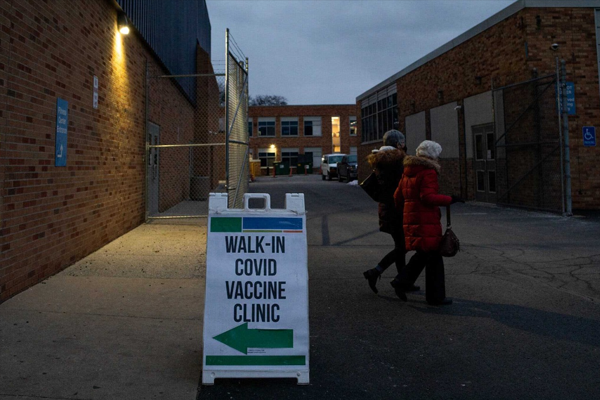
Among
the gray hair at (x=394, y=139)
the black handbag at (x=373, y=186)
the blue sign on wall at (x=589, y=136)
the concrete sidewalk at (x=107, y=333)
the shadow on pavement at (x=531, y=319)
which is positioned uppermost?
the blue sign on wall at (x=589, y=136)

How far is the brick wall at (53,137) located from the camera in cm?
489

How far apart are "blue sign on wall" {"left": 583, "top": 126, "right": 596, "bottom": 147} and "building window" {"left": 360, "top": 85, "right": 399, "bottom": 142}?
11255 millimetres

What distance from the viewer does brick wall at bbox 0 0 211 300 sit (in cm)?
489

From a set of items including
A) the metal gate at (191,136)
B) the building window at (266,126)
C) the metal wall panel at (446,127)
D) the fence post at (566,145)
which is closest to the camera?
the metal gate at (191,136)

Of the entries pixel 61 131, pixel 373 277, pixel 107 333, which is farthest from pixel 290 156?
pixel 107 333

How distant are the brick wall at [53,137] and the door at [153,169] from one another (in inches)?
71.2

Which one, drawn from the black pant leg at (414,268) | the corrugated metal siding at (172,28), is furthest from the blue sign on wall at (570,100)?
the corrugated metal siding at (172,28)

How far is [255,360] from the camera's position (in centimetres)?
314

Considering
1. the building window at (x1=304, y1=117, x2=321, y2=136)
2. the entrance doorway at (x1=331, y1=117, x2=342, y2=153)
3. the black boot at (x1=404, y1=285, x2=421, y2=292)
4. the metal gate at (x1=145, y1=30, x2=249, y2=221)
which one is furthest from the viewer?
the entrance doorway at (x1=331, y1=117, x2=342, y2=153)

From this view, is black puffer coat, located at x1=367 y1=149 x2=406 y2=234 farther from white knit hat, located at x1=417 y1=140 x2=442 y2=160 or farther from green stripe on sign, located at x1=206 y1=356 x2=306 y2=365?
green stripe on sign, located at x1=206 y1=356 x2=306 y2=365

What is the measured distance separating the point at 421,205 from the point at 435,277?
75 centimetres

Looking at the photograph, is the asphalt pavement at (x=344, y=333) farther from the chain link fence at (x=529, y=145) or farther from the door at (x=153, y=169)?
the chain link fence at (x=529, y=145)

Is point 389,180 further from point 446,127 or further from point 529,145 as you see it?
point 446,127

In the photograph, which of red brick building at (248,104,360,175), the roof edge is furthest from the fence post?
red brick building at (248,104,360,175)
